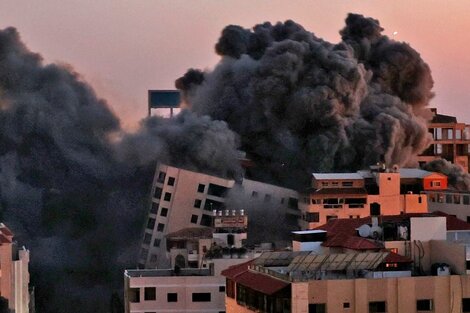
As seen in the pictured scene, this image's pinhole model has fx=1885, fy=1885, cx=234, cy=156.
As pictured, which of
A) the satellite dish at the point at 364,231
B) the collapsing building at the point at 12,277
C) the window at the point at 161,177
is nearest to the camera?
the satellite dish at the point at 364,231

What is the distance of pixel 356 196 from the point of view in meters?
69.3

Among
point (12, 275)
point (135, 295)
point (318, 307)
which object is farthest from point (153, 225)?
point (318, 307)

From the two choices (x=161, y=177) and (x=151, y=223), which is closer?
Result: (x=151, y=223)

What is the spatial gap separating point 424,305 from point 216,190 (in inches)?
1224

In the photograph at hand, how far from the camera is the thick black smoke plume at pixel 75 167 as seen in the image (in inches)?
2756

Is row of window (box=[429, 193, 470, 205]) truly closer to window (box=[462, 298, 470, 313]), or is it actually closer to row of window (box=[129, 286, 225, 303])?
row of window (box=[129, 286, 225, 303])

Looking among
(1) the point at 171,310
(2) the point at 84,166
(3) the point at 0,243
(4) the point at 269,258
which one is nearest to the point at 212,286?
(1) the point at 171,310

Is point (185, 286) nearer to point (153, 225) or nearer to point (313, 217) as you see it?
point (313, 217)

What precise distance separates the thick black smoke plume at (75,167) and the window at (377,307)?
29.8m

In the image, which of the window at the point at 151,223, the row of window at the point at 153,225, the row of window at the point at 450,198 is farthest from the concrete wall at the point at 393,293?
the window at the point at 151,223

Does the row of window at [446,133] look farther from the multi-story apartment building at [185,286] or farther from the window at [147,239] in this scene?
the multi-story apartment building at [185,286]

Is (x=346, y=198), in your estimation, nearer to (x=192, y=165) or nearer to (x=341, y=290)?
(x=192, y=165)

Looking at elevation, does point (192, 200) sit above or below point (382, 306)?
above

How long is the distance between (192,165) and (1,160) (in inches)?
299
